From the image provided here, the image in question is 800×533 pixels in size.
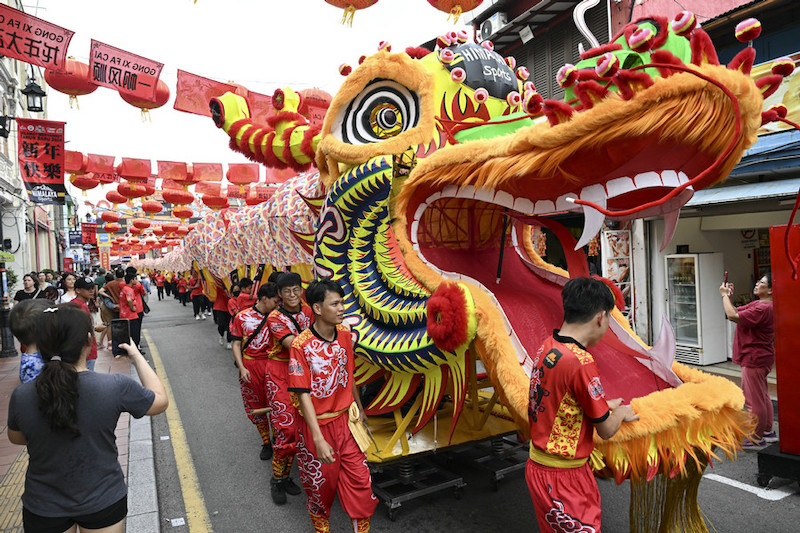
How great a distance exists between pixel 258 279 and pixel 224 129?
3.23 metres

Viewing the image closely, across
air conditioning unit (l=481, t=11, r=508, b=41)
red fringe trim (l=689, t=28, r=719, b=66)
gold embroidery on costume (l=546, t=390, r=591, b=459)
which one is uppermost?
air conditioning unit (l=481, t=11, r=508, b=41)

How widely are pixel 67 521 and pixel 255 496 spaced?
208cm

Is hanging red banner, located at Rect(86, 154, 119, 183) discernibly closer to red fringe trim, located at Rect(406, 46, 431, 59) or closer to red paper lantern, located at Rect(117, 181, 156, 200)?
red paper lantern, located at Rect(117, 181, 156, 200)

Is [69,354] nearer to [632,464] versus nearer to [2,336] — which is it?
[632,464]

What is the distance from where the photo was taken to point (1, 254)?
1017 cm

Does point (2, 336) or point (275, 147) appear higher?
point (275, 147)

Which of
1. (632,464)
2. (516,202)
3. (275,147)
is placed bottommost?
(632,464)

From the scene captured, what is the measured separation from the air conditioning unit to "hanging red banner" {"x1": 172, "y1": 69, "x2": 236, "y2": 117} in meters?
6.46

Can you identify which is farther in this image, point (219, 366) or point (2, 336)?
point (2, 336)

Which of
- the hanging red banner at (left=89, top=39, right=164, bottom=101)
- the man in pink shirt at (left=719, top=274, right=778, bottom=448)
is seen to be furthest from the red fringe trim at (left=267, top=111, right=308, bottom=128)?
the man in pink shirt at (left=719, top=274, right=778, bottom=448)

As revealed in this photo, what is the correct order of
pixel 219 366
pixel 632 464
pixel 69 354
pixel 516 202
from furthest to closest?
pixel 219 366, pixel 516 202, pixel 632 464, pixel 69 354

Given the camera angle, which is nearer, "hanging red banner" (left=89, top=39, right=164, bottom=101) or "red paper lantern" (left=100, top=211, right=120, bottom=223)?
"hanging red banner" (left=89, top=39, right=164, bottom=101)

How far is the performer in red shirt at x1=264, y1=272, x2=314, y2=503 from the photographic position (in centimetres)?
Result: 385

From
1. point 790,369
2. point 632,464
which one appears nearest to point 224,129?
point 632,464
